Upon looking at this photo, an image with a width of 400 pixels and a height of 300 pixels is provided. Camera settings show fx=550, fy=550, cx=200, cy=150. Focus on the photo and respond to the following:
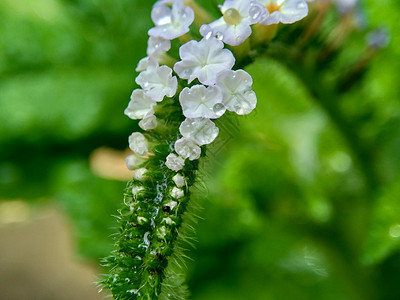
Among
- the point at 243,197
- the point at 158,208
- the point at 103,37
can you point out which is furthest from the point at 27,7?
the point at 158,208

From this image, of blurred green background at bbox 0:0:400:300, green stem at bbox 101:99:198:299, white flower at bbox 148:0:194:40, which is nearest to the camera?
green stem at bbox 101:99:198:299

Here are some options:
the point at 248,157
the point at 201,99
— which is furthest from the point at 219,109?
the point at 248,157

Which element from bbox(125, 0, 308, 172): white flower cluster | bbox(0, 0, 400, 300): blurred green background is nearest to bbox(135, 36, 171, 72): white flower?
bbox(125, 0, 308, 172): white flower cluster

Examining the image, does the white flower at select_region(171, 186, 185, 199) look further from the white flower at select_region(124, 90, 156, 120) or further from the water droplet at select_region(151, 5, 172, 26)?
the water droplet at select_region(151, 5, 172, 26)

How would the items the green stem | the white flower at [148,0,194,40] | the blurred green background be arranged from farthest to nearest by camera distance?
the blurred green background < the white flower at [148,0,194,40] < the green stem

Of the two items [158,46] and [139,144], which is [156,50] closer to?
[158,46]

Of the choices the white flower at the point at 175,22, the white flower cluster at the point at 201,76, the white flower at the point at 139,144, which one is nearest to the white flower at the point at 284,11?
the white flower cluster at the point at 201,76

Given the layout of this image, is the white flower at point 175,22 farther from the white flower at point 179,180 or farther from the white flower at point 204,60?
the white flower at point 179,180
